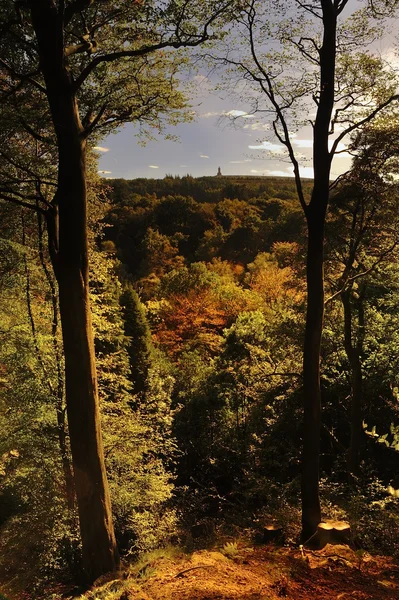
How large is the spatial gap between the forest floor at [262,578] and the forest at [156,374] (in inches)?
1.2

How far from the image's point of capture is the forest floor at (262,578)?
2984mm

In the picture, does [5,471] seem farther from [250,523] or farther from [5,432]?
[250,523]

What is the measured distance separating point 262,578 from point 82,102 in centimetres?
582

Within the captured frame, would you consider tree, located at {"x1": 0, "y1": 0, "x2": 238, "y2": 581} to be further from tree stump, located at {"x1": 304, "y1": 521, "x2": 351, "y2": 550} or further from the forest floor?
tree stump, located at {"x1": 304, "y1": 521, "x2": 351, "y2": 550}

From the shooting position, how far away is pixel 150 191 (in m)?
61.5

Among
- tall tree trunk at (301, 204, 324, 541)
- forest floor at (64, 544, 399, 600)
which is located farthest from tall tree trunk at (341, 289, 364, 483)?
forest floor at (64, 544, 399, 600)

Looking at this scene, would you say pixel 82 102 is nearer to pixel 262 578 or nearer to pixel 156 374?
pixel 262 578

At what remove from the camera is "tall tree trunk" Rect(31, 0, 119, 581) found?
4.20m

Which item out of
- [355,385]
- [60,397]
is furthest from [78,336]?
[355,385]

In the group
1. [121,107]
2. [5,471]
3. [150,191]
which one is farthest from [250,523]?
[150,191]

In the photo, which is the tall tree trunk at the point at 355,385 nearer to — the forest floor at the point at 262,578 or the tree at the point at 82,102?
the forest floor at the point at 262,578

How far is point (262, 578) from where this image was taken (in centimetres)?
336

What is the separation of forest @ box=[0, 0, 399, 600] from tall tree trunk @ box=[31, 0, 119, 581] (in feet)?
0.06

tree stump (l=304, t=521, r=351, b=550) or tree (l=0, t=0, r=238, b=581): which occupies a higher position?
tree (l=0, t=0, r=238, b=581)
